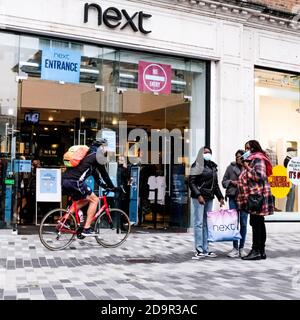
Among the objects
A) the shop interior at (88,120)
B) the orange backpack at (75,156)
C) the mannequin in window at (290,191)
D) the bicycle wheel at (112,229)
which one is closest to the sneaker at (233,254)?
the bicycle wheel at (112,229)

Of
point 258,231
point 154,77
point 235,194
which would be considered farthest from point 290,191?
point 258,231

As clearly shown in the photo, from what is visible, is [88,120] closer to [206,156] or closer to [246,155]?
[206,156]

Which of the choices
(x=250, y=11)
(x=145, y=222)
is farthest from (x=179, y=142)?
(x=250, y=11)

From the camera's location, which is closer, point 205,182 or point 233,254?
point 205,182

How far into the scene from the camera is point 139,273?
6.80m

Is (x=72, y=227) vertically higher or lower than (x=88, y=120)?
lower

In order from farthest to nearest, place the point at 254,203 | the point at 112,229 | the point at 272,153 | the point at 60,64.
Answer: the point at 272,153 → the point at 60,64 → the point at 112,229 → the point at 254,203

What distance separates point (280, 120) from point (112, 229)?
658cm

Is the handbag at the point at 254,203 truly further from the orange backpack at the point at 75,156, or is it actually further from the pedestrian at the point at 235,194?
the orange backpack at the point at 75,156

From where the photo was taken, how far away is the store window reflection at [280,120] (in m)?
13.1

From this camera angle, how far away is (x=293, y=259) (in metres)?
8.39

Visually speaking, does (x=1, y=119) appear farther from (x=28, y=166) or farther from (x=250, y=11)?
(x=250, y=11)

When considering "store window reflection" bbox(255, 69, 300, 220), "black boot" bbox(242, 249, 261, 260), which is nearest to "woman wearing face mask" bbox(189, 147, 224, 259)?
"black boot" bbox(242, 249, 261, 260)

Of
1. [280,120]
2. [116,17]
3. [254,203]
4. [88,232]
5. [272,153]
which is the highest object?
[116,17]
